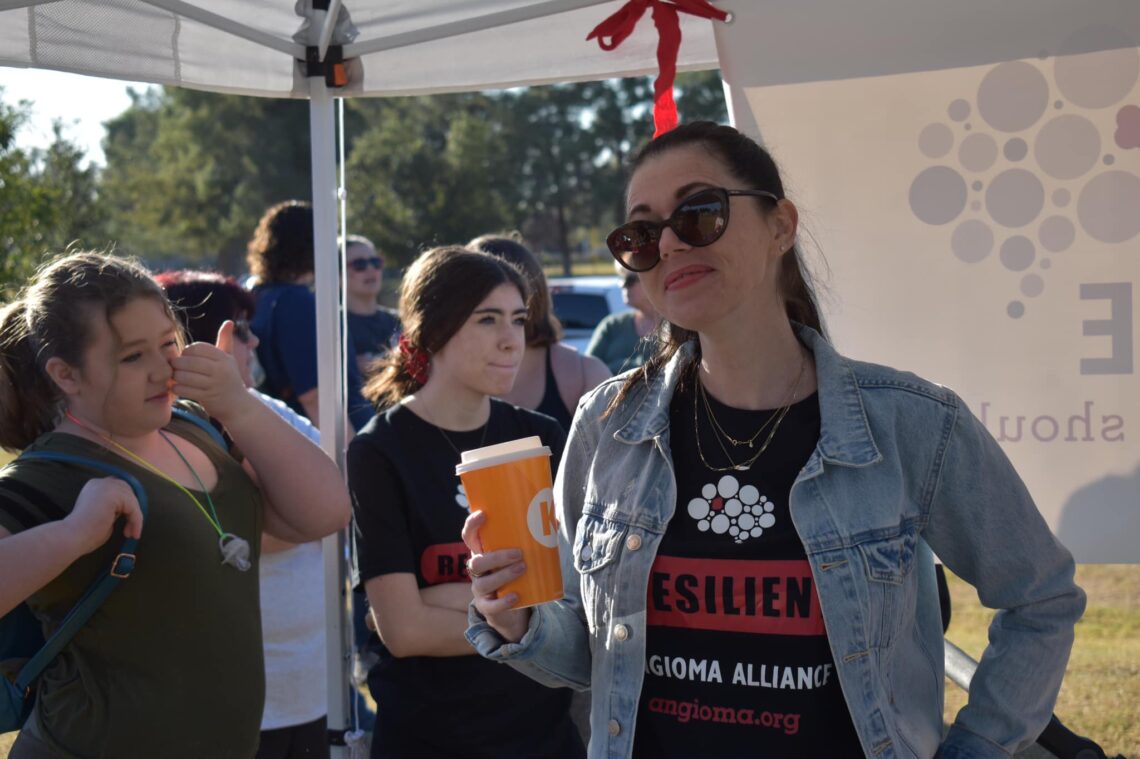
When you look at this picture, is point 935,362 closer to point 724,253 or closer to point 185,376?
point 724,253

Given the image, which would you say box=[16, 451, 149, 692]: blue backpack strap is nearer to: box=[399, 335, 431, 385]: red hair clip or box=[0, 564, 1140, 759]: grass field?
box=[399, 335, 431, 385]: red hair clip

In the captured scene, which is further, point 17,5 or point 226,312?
point 226,312

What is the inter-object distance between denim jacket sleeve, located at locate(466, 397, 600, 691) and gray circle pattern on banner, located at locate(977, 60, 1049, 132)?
1730mm

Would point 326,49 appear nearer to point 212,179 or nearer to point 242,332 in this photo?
point 242,332

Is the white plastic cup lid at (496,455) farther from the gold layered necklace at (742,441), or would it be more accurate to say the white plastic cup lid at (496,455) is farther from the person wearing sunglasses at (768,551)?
the gold layered necklace at (742,441)

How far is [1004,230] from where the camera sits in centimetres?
312

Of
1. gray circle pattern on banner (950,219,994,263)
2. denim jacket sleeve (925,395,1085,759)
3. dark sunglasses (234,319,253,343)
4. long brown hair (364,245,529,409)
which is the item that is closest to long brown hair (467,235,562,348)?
long brown hair (364,245,529,409)

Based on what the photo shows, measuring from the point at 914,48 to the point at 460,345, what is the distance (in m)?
1.50

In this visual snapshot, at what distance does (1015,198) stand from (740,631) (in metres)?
1.91

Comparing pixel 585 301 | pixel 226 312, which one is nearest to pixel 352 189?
pixel 585 301

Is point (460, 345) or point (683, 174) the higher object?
point (683, 174)

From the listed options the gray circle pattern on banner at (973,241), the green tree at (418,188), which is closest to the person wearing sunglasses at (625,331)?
the gray circle pattern on banner at (973,241)

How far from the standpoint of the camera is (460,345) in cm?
303

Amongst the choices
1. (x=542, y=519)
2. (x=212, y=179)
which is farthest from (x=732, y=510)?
(x=212, y=179)
